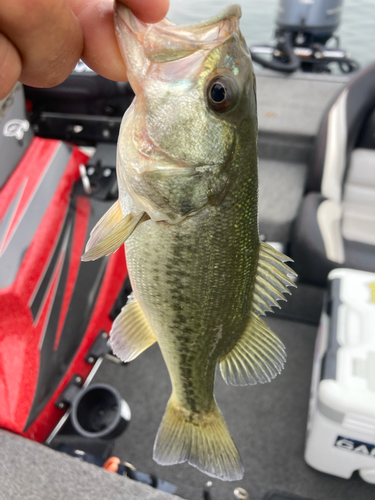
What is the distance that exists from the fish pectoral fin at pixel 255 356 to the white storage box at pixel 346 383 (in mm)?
774

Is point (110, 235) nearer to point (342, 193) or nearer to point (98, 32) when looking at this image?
point (98, 32)

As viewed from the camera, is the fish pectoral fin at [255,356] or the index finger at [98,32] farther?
the fish pectoral fin at [255,356]

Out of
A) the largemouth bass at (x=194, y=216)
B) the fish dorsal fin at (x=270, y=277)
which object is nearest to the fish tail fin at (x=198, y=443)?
the largemouth bass at (x=194, y=216)

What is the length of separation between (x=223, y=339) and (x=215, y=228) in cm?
34

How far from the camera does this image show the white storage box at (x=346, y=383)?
158cm

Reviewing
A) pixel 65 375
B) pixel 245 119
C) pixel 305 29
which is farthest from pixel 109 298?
pixel 305 29

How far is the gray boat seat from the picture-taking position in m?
2.33

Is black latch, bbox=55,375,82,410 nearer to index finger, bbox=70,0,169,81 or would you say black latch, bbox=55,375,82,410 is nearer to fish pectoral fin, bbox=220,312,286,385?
fish pectoral fin, bbox=220,312,286,385

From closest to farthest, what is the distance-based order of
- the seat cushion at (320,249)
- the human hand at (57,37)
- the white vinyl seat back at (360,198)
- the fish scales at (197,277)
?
the human hand at (57,37)
the fish scales at (197,277)
the seat cushion at (320,249)
the white vinyl seat back at (360,198)

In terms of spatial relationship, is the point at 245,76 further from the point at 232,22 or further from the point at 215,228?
the point at 215,228

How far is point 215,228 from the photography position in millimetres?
839

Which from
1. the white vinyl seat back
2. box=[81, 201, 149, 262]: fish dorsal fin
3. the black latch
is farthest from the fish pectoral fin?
the white vinyl seat back

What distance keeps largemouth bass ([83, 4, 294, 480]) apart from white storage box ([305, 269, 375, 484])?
79 cm

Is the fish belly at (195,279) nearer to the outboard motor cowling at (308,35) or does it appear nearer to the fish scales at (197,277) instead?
the fish scales at (197,277)
